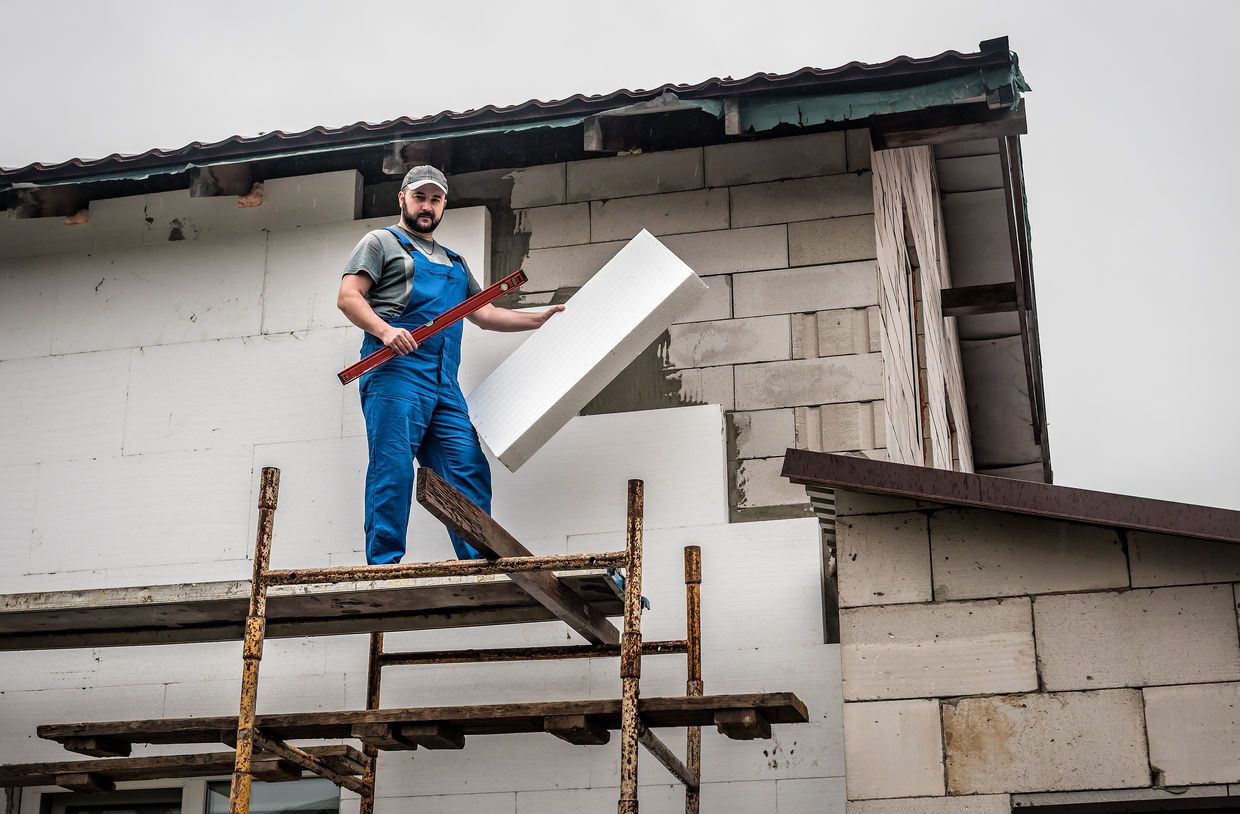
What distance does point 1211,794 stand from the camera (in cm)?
607

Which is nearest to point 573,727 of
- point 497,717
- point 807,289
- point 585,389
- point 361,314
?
point 497,717

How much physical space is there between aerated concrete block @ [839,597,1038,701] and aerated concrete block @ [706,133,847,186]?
308 cm

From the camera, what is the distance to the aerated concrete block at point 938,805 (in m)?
6.29

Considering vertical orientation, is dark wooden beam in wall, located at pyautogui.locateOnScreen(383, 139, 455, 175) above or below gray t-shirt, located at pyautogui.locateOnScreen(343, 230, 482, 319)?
above

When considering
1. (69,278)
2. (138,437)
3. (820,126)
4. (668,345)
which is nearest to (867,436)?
(668,345)

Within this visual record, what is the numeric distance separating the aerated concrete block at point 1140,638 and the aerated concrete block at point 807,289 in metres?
2.59

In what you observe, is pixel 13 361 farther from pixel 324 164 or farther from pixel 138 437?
pixel 324 164

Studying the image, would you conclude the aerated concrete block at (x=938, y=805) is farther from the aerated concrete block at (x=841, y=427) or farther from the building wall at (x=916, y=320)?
the building wall at (x=916, y=320)

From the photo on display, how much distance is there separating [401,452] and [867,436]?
235cm

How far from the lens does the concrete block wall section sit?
27.8 feet

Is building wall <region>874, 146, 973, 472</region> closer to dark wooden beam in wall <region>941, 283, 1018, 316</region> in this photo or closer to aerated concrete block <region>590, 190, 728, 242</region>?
dark wooden beam in wall <region>941, 283, 1018, 316</region>

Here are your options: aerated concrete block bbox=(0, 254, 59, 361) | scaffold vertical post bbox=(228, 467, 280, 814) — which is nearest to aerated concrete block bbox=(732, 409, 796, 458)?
scaffold vertical post bbox=(228, 467, 280, 814)

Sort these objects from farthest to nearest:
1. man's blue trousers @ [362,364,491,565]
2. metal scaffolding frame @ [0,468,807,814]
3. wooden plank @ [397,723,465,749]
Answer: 1. man's blue trousers @ [362,364,491,565]
2. wooden plank @ [397,723,465,749]
3. metal scaffolding frame @ [0,468,807,814]

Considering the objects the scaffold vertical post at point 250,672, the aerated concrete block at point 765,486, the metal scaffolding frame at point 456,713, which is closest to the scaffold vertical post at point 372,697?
the metal scaffolding frame at point 456,713
